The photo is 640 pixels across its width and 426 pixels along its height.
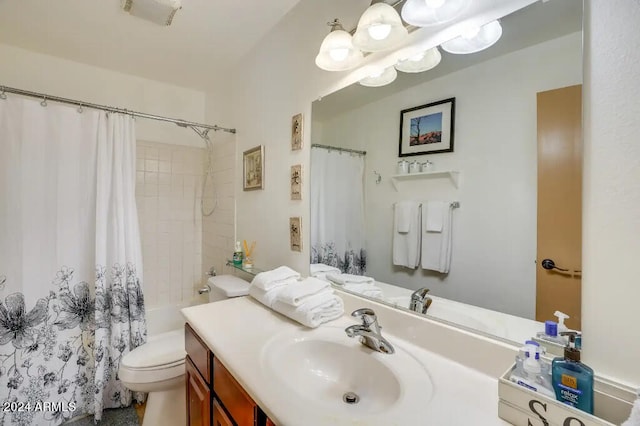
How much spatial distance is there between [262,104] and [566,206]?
166cm

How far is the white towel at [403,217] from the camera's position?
106cm

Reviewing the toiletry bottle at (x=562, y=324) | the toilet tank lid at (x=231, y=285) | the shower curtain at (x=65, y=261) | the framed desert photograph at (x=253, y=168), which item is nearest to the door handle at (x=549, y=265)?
the toiletry bottle at (x=562, y=324)

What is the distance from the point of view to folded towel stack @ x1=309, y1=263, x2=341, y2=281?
1.35 m

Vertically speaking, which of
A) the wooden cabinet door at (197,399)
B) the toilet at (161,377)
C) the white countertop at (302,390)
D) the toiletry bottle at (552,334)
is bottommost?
the toilet at (161,377)

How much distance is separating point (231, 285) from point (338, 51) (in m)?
1.35

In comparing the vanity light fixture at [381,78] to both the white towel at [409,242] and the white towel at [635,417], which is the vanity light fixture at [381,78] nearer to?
the white towel at [409,242]

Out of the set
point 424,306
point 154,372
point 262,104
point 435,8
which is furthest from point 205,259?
point 435,8

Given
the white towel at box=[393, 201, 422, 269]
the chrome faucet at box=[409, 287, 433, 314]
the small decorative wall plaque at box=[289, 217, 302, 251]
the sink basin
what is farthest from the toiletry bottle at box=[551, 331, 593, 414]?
the small decorative wall plaque at box=[289, 217, 302, 251]

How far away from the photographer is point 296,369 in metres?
0.92

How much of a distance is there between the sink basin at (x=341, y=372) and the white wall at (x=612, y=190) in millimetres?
390

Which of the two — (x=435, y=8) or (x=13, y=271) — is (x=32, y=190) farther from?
(x=435, y=8)

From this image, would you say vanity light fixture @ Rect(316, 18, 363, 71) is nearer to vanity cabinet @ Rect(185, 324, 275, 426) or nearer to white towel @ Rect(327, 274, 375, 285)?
white towel @ Rect(327, 274, 375, 285)

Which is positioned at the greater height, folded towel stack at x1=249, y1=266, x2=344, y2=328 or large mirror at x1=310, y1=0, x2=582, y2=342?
large mirror at x1=310, y1=0, x2=582, y2=342

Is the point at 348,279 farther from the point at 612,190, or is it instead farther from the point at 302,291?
the point at 612,190
